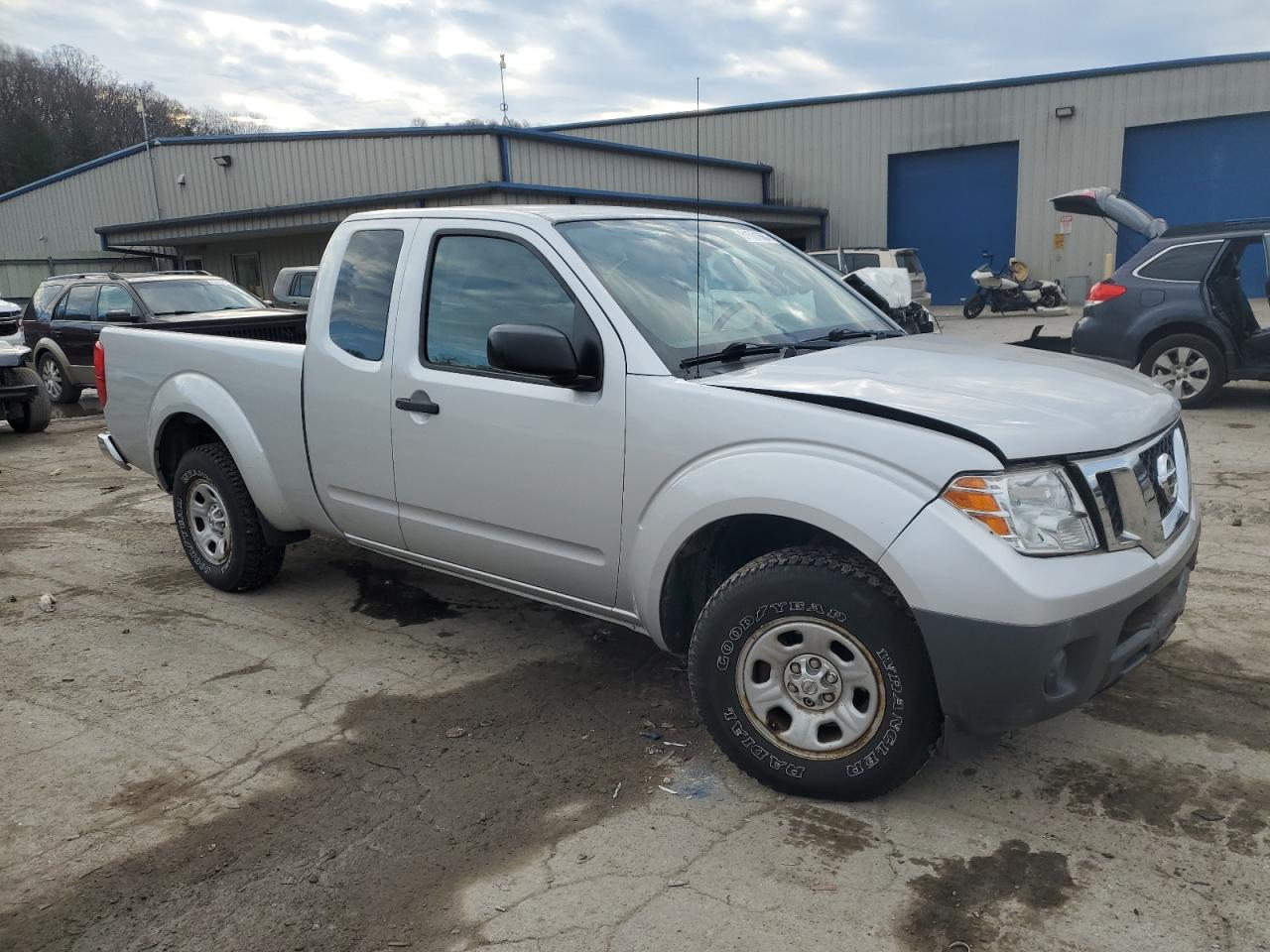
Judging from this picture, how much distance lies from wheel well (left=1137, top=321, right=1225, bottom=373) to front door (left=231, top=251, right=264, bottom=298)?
22.2 metres

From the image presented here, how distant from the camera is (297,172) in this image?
23000mm

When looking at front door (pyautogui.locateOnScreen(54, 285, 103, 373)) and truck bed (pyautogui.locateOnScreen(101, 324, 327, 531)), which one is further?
front door (pyautogui.locateOnScreen(54, 285, 103, 373))

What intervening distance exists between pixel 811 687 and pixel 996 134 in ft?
87.7

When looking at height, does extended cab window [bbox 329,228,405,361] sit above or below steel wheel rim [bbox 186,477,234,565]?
above

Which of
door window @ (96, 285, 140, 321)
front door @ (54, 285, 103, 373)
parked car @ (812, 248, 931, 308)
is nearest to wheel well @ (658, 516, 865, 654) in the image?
door window @ (96, 285, 140, 321)

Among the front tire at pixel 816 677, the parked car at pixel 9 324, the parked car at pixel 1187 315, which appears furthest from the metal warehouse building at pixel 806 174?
the front tire at pixel 816 677

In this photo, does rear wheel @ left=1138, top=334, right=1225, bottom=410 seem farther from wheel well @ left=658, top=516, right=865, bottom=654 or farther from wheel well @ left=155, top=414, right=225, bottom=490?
wheel well @ left=155, top=414, right=225, bottom=490

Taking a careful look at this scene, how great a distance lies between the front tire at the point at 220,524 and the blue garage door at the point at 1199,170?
24.9m

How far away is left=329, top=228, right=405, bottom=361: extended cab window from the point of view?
416 cm

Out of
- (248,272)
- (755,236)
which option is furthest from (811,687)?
(248,272)

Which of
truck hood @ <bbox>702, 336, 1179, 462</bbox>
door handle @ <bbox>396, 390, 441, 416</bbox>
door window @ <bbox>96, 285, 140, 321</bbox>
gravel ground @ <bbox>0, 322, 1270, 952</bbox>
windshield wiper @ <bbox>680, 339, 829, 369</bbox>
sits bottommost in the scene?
gravel ground @ <bbox>0, 322, 1270, 952</bbox>

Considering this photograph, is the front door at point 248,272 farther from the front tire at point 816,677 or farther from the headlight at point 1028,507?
the headlight at point 1028,507

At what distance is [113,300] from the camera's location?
514 inches

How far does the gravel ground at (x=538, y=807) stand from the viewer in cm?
258
